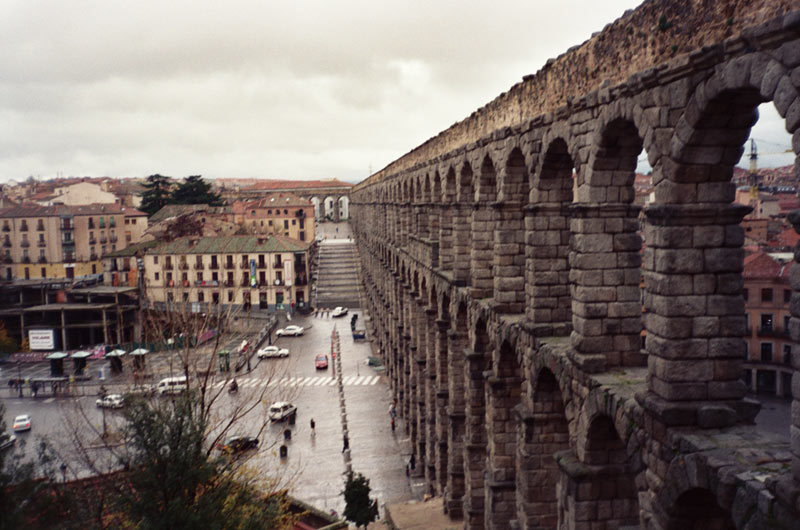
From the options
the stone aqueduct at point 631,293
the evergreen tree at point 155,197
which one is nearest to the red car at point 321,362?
the stone aqueduct at point 631,293

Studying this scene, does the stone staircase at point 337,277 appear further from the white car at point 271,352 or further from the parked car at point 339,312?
the white car at point 271,352

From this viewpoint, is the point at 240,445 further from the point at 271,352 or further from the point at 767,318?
the point at 271,352

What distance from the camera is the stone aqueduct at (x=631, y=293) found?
8398 mm

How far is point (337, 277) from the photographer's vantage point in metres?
101

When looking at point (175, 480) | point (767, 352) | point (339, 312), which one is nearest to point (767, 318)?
point (767, 352)

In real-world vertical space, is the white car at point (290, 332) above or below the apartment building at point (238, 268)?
below

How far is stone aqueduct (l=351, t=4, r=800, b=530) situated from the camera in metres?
8.40

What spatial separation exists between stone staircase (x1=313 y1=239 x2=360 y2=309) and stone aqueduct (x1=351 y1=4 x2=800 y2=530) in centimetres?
6853

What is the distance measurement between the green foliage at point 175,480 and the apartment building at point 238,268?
2484 inches

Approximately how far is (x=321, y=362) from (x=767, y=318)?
1450 inches

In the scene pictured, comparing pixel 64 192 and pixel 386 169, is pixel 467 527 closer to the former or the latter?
pixel 386 169

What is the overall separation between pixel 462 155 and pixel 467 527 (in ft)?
42.8

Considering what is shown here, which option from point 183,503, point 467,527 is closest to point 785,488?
point 183,503

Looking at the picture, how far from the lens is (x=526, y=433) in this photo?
52.4 feet
